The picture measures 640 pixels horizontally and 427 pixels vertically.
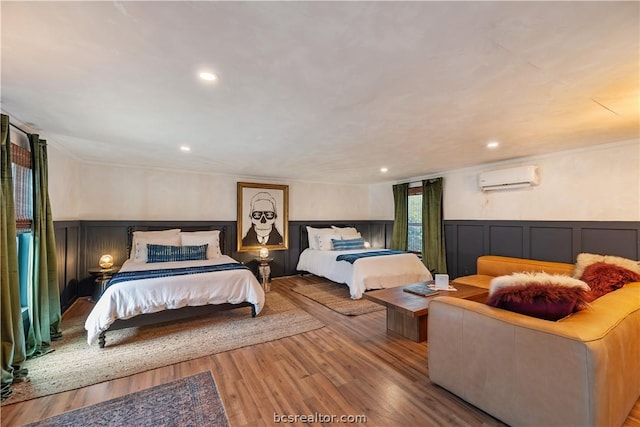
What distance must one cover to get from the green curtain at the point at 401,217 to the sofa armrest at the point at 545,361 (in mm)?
4122

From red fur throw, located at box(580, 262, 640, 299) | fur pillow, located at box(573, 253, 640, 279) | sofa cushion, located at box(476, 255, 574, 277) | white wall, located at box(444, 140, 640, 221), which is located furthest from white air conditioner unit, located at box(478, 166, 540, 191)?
red fur throw, located at box(580, 262, 640, 299)

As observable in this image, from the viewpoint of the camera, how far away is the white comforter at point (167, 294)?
8.91ft

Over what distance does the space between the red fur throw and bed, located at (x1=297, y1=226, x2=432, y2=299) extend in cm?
241

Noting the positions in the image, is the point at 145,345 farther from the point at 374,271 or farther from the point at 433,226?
the point at 433,226

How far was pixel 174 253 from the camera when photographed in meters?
4.17

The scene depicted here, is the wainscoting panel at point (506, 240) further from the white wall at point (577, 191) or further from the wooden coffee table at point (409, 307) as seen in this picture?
the wooden coffee table at point (409, 307)

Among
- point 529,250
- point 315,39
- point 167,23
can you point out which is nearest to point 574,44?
point 315,39

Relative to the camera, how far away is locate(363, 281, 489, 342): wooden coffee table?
8.81 ft

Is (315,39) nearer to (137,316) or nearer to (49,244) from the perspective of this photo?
(137,316)

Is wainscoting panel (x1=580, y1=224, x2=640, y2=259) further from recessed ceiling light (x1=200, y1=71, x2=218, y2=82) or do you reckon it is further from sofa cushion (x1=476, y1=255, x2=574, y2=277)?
recessed ceiling light (x1=200, y1=71, x2=218, y2=82)

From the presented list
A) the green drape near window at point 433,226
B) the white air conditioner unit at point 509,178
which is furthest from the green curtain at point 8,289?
the white air conditioner unit at point 509,178

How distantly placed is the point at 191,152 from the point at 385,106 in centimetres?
276

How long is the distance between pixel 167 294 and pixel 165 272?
391 mm

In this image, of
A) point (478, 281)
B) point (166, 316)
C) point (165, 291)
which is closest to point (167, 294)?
point (165, 291)
